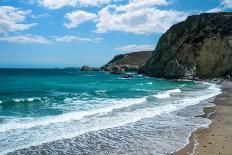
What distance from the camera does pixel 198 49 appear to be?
78188 mm

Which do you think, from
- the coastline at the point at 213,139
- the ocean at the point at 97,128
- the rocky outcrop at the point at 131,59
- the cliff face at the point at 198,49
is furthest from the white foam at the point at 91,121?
the rocky outcrop at the point at 131,59

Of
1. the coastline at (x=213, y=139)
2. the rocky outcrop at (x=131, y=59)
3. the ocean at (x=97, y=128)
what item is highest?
the rocky outcrop at (x=131, y=59)

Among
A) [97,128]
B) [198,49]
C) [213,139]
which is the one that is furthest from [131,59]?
[213,139]

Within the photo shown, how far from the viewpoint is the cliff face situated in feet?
241

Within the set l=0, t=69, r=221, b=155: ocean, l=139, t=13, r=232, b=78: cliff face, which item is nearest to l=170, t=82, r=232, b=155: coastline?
l=0, t=69, r=221, b=155: ocean

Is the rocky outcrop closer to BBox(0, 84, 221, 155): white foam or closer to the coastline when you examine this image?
BBox(0, 84, 221, 155): white foam

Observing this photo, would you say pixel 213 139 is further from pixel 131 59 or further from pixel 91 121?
pixel 131 59

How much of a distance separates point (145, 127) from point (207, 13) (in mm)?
71141

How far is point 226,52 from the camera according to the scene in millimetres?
72188

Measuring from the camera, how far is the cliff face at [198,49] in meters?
73.6

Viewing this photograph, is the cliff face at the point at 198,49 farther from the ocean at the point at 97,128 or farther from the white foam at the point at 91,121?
the white foam at the point at 91,121

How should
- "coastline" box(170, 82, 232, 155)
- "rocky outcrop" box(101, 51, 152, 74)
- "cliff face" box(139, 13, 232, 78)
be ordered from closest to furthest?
1. "coastline" box(170, 82, 232, 155)
2. "cliff face" box(139, 13, 232, 78)
3. "rocky outcrop" box(101, 51, 152, 74)

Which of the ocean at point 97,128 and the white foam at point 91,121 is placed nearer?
the ocean at point 97,128

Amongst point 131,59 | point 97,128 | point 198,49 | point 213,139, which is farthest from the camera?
point 131,59
